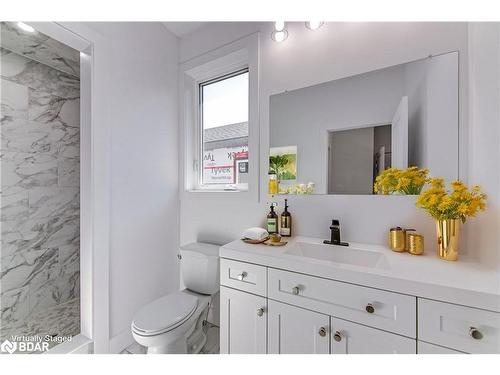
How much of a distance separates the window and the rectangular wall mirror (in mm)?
353

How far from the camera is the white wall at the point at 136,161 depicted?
1492mm

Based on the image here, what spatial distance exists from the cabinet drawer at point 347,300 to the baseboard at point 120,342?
4.11 feet

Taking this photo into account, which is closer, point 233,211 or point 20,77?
point 233,211

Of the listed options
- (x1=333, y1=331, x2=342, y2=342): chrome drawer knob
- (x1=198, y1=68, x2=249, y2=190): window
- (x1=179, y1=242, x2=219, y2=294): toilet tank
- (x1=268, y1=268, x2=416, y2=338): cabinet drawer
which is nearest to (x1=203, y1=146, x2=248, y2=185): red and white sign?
(x1=198, y1=68, x2=249, y2=190): window

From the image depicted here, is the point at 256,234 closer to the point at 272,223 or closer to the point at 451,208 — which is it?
the point at 272,223

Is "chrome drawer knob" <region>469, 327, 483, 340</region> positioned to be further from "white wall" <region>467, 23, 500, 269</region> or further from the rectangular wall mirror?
the rectangular wall mirror

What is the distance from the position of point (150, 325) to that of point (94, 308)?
1.72 feet

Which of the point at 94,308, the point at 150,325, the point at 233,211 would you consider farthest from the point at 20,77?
the point at 150,325

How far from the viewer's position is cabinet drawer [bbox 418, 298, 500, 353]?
2.24 ft

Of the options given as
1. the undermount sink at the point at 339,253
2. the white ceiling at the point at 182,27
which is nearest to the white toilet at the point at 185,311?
the undermount sink at the point at 339,253
